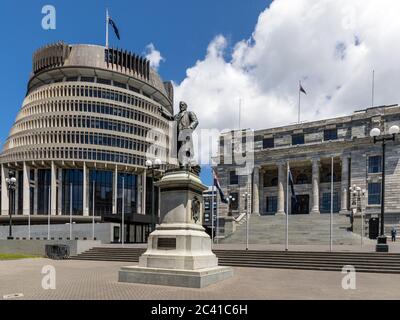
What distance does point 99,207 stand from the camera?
268 feet

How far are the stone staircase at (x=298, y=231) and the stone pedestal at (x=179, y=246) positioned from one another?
31.3 metres

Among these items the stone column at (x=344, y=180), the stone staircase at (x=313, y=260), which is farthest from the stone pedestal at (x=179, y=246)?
the stone column at (x=344, y=180)

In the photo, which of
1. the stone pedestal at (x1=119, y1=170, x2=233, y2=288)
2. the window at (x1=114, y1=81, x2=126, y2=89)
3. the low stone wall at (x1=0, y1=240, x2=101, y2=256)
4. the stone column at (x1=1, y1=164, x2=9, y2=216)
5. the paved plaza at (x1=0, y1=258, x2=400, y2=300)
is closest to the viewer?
the paved plaza at (x1=0, y1=258, x2=400, y2=300)

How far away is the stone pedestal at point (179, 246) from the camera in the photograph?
14546 mm

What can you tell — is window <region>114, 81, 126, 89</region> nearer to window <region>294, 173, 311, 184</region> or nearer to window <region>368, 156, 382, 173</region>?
window <region>294, 173, 311, 184</region>

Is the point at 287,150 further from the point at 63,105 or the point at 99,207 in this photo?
the point at 63,105

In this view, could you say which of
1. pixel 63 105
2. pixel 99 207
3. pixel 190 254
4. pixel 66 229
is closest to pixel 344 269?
pixel 190 254

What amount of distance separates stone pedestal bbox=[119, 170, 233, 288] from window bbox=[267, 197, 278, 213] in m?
55.2

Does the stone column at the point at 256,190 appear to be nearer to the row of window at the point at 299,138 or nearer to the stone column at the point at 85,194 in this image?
the row of window at the point at 299,138

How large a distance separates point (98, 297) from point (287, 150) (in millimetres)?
59705

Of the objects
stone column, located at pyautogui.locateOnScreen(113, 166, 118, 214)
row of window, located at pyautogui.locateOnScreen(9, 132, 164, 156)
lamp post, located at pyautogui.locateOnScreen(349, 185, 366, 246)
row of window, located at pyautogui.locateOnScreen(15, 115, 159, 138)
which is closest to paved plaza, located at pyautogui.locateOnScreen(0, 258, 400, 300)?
lamp post, located at pyautogui.locateOnScreen(349, 185, 366, 246)

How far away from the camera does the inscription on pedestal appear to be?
15.4m

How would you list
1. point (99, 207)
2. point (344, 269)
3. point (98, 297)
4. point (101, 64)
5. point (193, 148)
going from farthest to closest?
1. point (101, 64)
2. point (99, 207)
3. point (344, 269)
4. point (193, 148)
5. point (98, 297)

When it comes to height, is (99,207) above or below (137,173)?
below
